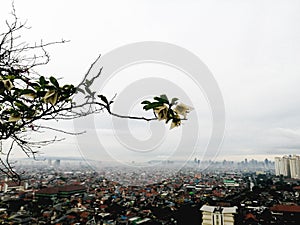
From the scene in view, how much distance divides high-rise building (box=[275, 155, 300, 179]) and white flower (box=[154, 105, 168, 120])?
15.8 meters

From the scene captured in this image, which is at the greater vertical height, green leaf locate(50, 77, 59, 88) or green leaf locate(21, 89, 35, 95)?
green leaf locate(50, 77, 59, 88)

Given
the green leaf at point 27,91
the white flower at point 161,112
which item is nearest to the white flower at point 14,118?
the green leaf at point 27,91

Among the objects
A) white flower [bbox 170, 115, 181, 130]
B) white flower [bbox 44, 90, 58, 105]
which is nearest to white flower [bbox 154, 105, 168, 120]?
white flower [bbox 170, 115, 181, 130]

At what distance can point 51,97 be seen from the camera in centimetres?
44

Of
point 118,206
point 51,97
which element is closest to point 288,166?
point 118,206

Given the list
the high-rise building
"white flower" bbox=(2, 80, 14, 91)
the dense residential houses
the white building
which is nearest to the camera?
"white flower" bbox=(2, 80, 14, 91)

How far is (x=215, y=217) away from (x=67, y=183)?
2984 mm

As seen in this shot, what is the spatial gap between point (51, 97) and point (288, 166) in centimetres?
1779

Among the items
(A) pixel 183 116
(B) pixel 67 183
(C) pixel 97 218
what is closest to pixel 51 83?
(A) pixel 183 116

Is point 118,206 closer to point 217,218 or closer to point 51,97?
point 217,218

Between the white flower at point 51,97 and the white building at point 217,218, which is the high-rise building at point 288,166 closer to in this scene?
the white building at point 217,218

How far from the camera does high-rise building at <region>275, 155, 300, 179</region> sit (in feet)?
46.8

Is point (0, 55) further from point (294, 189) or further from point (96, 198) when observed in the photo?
point (294, 189)

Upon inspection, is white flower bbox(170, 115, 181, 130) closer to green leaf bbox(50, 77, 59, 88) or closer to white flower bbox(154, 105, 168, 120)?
white flower bbox(154, 105, 168, 120)
